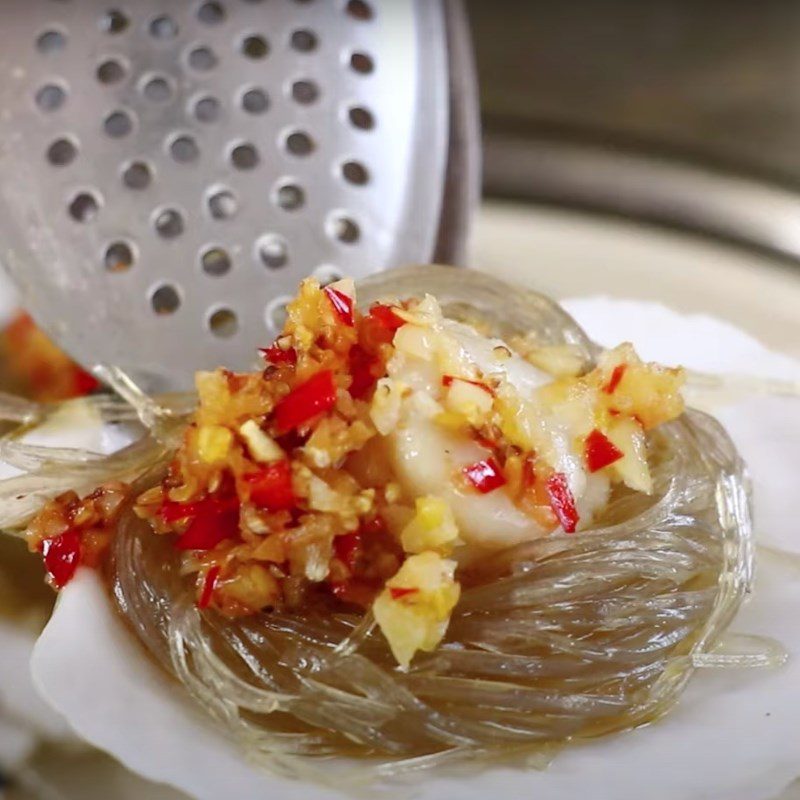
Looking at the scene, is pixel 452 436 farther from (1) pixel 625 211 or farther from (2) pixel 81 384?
(1) pixel 625 211

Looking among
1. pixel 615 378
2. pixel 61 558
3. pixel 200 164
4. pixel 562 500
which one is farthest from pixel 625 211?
pixel 61 558

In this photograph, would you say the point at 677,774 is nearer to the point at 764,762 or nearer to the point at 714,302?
the point at 764,762

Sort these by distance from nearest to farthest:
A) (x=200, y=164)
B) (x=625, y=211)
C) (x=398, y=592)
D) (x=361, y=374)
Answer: (x=398, y=592), (x=361, y=374), (x=200, y=164), (x=625, y=211)

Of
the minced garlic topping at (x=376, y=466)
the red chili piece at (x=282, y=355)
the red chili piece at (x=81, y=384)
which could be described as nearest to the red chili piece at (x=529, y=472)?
the minced garlic topping at (x=376, y=466)

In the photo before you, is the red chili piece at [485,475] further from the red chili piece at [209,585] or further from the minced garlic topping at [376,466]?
the red chili piece at [209,585]

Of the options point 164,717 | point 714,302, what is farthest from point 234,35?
point 164,717

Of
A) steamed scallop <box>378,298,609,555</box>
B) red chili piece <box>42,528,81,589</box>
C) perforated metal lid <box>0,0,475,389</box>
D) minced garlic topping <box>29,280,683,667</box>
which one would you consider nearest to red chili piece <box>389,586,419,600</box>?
minced garlic topping <box>29,280,683,667</box>

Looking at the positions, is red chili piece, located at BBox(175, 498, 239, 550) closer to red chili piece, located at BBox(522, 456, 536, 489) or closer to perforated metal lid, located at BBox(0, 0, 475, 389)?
red chili piece, located at BBox(522, 456, 536, 489)
